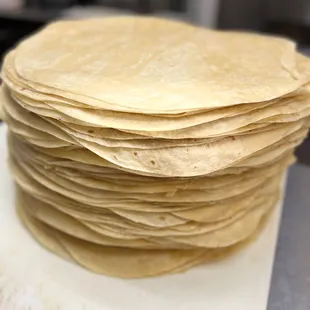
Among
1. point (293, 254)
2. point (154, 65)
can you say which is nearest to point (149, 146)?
point (154, 65)

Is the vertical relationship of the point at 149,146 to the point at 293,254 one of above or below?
above

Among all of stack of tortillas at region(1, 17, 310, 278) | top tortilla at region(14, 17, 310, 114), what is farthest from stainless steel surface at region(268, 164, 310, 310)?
top tortilla at region(14, 17, 310, 114)

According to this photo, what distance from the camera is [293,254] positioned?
0.96m

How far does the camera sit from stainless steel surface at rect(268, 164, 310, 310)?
0.87m

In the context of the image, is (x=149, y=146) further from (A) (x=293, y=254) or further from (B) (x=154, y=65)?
(A) (x=293, y=254)

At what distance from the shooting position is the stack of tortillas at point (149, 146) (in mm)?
752

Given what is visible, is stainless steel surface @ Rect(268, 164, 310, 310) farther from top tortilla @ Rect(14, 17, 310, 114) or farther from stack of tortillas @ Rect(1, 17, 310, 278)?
top tortilla @ Rect(14, 17, 310, 114)

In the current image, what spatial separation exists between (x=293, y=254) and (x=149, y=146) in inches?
14.0

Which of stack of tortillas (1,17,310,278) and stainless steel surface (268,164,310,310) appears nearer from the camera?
stack of tortillas (1,17,310,278)

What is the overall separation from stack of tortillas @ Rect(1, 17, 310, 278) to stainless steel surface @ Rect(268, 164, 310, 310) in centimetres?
6

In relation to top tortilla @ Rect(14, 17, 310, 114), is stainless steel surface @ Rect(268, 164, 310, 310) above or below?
below

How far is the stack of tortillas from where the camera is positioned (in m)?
0.75

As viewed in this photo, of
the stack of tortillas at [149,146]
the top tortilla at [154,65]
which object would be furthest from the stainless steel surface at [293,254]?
the top tortilla at [154,65]

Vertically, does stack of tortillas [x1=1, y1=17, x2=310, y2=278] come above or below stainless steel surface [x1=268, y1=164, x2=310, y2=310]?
above
